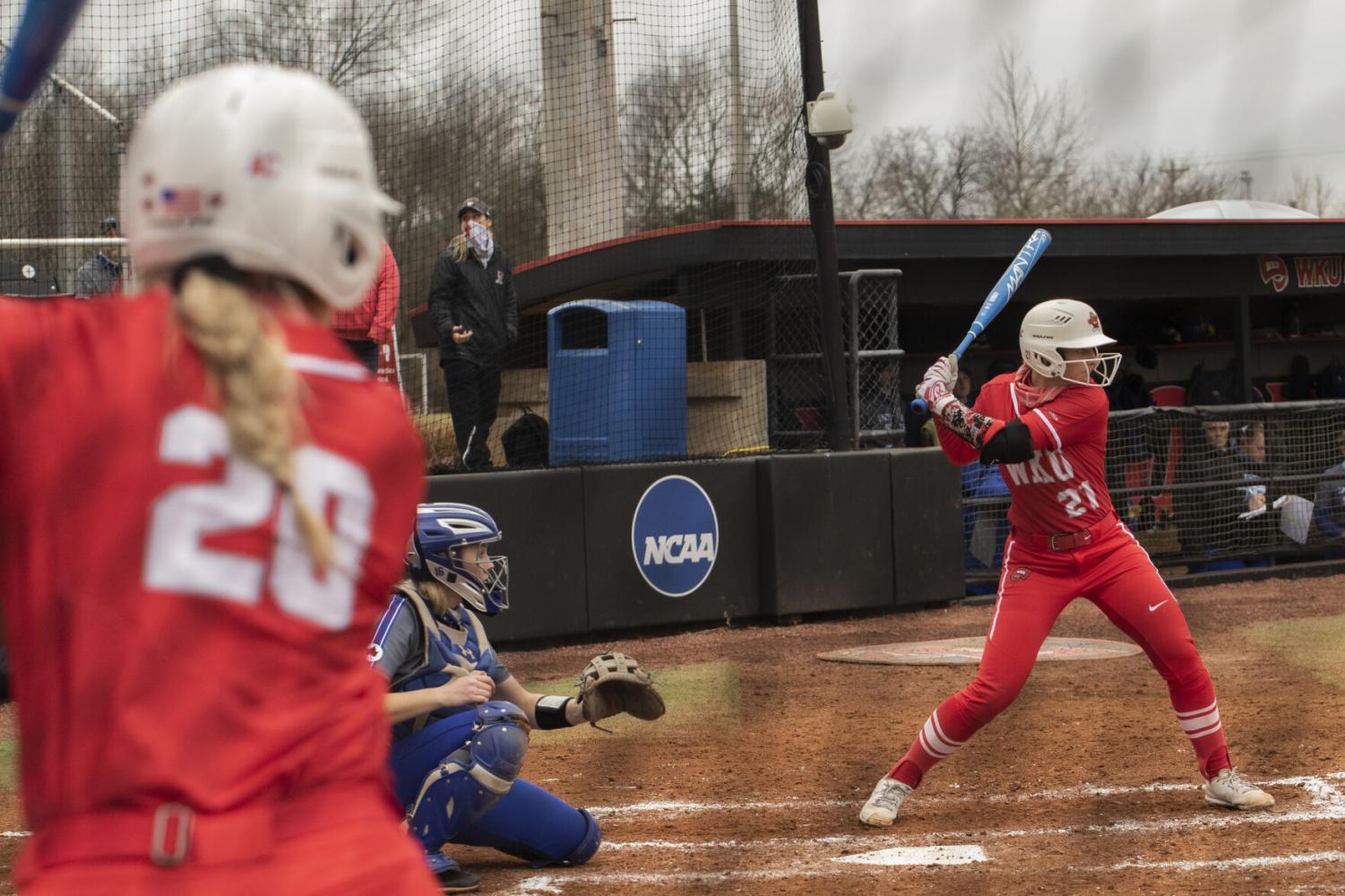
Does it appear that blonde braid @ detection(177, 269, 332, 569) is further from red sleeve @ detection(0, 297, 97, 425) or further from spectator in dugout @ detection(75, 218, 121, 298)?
spectator in dugout @ detection(75, 218, 121, 298)

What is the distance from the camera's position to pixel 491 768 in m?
3.94

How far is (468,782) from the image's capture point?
3.94 meters

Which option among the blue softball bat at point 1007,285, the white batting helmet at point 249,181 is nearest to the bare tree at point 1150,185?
the blue softball bat at point 1007,285

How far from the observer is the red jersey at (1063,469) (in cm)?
494

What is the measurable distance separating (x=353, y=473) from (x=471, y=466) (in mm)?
7596

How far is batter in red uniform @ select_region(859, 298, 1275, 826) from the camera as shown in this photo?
481cm

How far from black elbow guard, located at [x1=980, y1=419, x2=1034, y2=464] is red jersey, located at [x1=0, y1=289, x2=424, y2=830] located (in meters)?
3.63

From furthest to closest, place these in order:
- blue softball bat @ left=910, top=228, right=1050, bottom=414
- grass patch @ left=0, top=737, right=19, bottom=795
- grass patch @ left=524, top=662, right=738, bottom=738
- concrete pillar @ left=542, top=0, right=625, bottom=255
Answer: concrete pillar @ left=542, top=0, right=625, bottom=255, grass patch @ left=524, top=662, right=738, bottom=738, blue softball bat @ left=910, top=228, right=1050, bottom=414, grass patch @ left=0, top=737, right=19, bottom=795

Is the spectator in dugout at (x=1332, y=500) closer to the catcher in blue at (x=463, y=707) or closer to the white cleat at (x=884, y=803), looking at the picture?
the white cleat at (x=884, y=803)

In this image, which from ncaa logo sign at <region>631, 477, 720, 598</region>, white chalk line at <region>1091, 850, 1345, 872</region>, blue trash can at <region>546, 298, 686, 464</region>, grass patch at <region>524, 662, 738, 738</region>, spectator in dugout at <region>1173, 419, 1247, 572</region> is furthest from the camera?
spectator in dugout at <region>1173, 419, 1247, 572</region>

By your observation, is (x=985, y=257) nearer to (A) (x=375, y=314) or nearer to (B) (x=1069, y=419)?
(A) (x=375, y=314)

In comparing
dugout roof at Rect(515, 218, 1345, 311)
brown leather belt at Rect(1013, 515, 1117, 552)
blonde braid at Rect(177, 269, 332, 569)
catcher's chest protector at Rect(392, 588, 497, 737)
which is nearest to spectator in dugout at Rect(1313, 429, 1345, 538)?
dugout roof at Rect(515, 218, 1345, 311)

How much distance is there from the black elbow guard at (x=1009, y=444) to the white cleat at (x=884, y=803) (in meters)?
1.11

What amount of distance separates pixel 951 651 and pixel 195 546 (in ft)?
23.3
